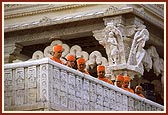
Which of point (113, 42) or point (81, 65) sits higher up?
point (113, 42)

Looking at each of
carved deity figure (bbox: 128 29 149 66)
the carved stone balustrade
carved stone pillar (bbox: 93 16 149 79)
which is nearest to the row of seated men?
the carved stone balustrade

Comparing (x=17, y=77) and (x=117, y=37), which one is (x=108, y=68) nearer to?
(x=117, y=37)

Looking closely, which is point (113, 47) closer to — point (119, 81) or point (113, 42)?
point (113, 42)

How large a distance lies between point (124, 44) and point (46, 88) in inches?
331

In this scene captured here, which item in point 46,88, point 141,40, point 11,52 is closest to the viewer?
point 46,88

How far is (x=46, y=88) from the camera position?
1847 centimetres

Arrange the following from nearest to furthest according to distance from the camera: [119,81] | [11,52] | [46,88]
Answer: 1. [46,88]
2. [119,81]
3. [11,52]

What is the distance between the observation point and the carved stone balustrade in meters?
18.6

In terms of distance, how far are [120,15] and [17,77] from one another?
27.4 ft

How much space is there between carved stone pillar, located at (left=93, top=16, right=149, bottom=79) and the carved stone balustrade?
6.21 metres

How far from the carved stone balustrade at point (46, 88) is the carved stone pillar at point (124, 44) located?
20.4 ft

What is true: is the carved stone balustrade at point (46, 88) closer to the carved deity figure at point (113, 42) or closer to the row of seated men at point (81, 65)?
the row of seated men at point (81, 65)

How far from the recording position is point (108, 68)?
86.2ft

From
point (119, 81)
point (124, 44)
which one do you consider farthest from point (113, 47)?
point (119, 81)
